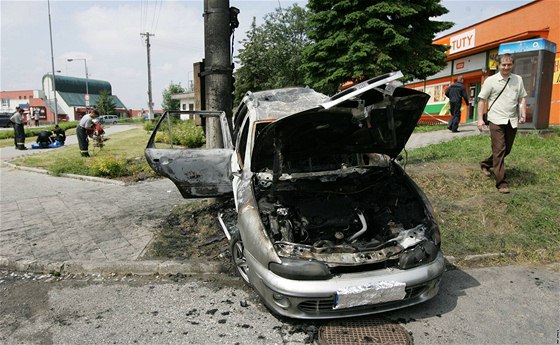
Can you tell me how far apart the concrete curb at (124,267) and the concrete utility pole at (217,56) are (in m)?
Answer: 2.71

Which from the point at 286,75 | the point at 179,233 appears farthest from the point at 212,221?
the point at 286,75

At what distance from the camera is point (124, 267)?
4.63 metres

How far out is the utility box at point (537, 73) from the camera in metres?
11.1

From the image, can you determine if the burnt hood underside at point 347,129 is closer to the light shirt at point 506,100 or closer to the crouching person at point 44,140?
the light shirt at point 506,100

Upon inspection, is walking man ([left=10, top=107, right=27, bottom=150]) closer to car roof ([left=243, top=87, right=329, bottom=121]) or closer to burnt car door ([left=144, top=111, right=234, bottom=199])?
burnt car door ([left=144, top=111, right=234, bottom=199])

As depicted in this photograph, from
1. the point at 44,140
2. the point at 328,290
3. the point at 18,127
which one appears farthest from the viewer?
the point at 44,140

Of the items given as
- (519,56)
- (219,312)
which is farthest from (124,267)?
(519,56)

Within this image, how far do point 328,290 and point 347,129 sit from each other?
62.0 inches

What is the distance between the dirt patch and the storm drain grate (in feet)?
5.84

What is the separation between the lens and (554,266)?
4.36 m

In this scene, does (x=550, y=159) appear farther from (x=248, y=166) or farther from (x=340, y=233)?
(x=248, y=166)

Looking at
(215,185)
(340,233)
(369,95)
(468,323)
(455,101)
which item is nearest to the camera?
(468,323)

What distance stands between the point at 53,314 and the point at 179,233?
7.21ft

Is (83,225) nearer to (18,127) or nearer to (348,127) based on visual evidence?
(348,127)
